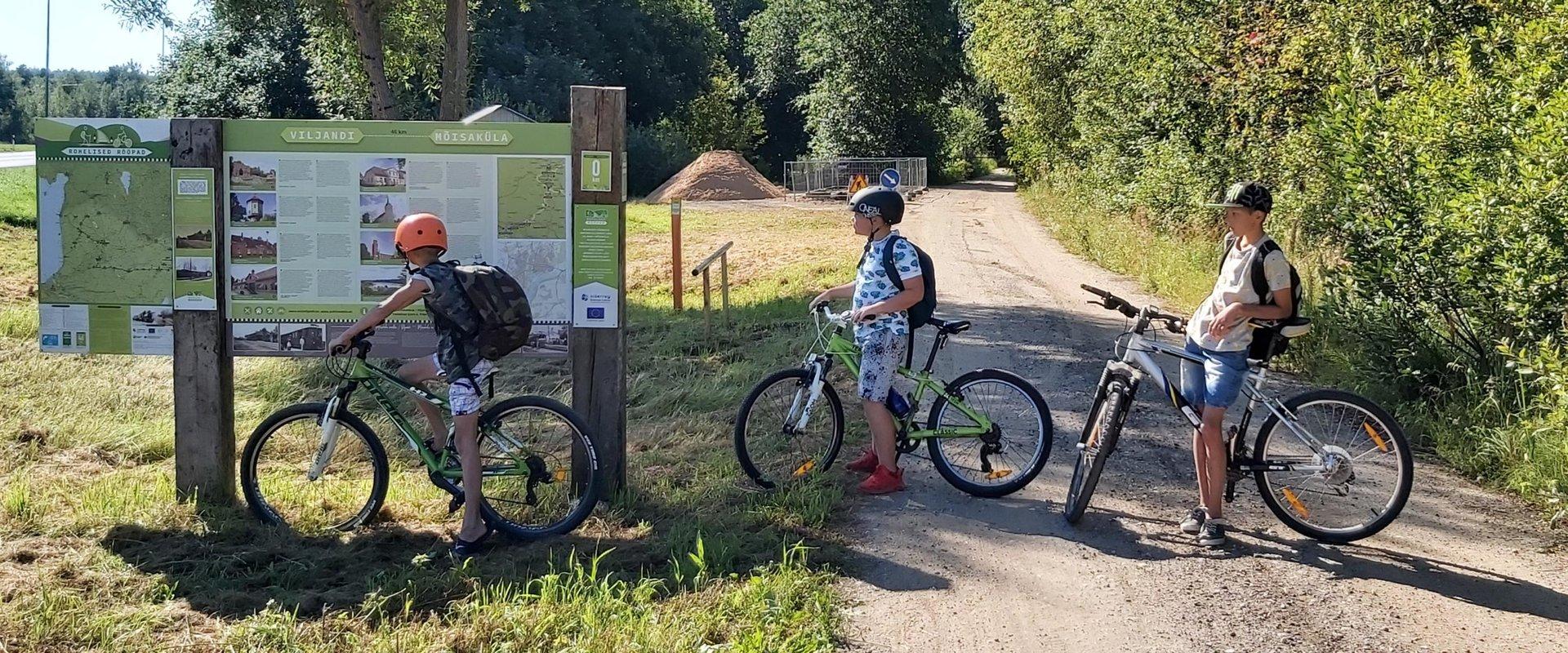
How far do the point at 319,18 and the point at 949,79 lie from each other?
37.1 metres

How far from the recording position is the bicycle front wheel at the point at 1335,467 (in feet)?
17.9

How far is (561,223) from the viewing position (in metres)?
6.36

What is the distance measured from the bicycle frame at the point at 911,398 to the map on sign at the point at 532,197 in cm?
149

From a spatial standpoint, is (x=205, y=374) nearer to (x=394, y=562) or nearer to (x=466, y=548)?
(x=394, y=562)

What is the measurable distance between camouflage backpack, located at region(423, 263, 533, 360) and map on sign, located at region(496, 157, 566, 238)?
55 cm

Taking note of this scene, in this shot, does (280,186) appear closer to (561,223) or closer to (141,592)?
(561,223)

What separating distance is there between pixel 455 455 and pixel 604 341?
0.94 m

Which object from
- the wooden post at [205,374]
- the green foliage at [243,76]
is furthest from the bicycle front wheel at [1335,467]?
the green foliage at [243,76]

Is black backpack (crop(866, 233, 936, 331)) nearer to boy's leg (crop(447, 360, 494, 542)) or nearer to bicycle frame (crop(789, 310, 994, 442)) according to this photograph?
bicycle frame (crop(789, 310, 994, 442))

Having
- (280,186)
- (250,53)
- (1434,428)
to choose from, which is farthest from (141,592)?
(250,53)

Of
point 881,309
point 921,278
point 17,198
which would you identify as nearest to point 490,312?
point 881,309

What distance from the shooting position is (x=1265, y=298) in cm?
542

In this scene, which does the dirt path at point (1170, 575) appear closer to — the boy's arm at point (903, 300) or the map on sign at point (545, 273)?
the boy's arm at point (903, 300)

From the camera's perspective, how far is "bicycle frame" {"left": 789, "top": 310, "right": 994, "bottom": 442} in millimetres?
6375
